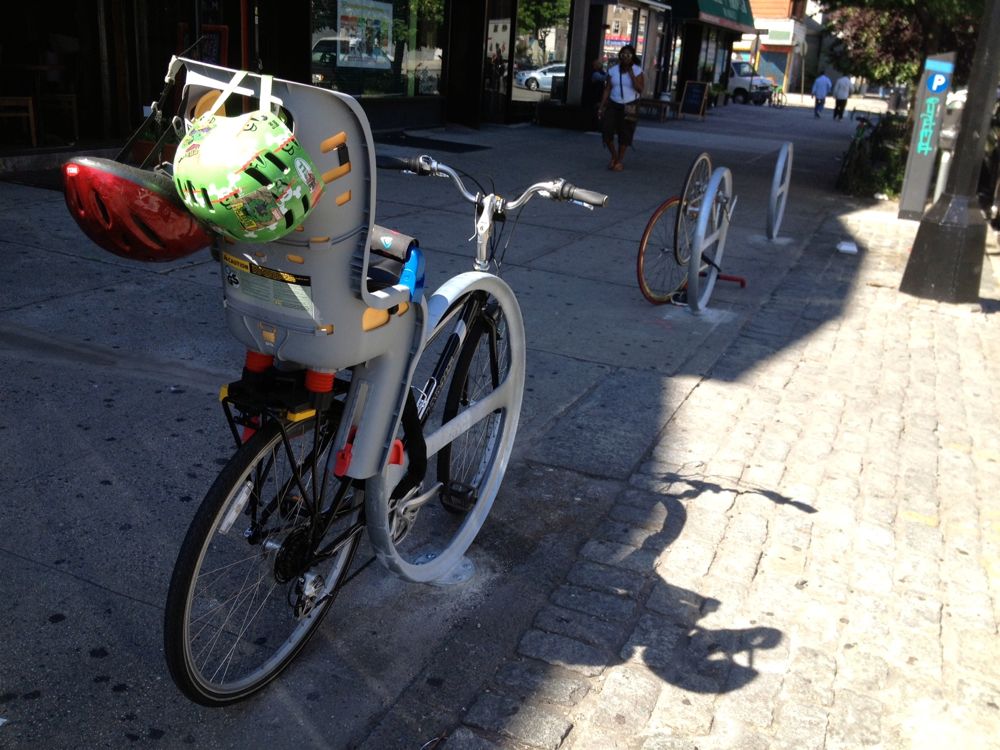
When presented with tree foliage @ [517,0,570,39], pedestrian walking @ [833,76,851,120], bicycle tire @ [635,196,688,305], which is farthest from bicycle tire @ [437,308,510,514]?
pedestrian walking @ [833,76,851,120]

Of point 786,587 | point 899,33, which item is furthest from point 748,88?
point 786,587

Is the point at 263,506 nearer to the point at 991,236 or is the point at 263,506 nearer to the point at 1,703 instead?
the point at 1,703

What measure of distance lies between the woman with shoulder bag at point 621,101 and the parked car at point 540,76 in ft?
20.8

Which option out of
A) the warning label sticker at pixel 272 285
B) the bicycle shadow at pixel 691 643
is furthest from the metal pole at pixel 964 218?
the warning label sticker at pixel 272 285

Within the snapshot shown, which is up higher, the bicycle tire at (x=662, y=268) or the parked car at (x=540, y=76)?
the parked car at (x=540, y=76)

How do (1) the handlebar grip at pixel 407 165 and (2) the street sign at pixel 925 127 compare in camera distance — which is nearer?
(1) the handlebar grip at pixel 407 165

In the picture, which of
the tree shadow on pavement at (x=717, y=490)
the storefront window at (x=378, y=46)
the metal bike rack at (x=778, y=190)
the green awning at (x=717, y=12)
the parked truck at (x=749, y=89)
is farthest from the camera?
the parked truck at (x=749, y=89)

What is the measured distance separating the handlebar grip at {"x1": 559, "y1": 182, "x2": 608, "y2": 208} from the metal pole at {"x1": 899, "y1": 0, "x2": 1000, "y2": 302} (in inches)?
235

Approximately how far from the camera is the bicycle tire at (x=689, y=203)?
22.6ft

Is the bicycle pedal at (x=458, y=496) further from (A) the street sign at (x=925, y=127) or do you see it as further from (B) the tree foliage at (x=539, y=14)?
(B) the tree foliage at (x=539, y=14)

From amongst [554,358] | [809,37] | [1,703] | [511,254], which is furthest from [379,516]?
[809,37]

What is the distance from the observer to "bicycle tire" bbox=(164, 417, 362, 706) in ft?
7.81

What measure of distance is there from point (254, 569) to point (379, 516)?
0.41 meters

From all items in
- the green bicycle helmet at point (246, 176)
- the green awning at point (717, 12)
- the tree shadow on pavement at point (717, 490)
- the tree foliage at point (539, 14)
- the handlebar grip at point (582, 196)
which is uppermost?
the green awning at point (717, 12)
